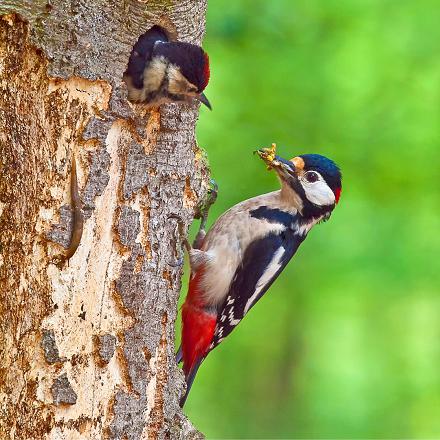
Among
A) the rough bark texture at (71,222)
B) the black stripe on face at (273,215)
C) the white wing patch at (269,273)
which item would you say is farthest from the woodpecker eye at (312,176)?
the rough bark texture at (71,222)

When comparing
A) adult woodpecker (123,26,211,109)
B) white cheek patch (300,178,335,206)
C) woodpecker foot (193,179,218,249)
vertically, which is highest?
adult woodpecker (123,26,211,109)

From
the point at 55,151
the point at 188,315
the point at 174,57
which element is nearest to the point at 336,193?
the point at 188,315

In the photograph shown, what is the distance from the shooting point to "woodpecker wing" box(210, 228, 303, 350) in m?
3.68

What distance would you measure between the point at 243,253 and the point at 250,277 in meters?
0.11

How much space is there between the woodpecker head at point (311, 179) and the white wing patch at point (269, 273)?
0.24 metres

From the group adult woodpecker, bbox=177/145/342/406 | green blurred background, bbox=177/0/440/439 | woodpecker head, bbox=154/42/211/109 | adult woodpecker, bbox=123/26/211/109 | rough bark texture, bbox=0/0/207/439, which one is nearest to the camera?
rough bark texture, bbox=0/0/207/439

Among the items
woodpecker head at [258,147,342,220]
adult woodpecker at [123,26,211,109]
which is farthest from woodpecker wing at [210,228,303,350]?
adult woodpecker at [123,26,211,109]

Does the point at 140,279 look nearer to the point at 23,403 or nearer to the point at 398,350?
the point at 23,403

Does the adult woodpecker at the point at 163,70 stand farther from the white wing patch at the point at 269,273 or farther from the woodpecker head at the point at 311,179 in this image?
the white wing patch at the point at 269,273

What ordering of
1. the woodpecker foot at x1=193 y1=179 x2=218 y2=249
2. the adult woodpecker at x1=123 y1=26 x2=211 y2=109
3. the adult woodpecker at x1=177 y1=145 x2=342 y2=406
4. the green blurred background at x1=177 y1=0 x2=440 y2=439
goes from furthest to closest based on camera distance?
the green blurred background at x1=177 y1=0 x2=440 y2=439
the adult woodpecker at x1=177 y1=145 x2=342 y2=406
the woodpecker foot at x1=193 y1=179 x2=218 y2=249
the adult woodpecker at x1=123 y1=26 x2=211 y2=109

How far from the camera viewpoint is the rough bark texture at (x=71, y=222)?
254 cm

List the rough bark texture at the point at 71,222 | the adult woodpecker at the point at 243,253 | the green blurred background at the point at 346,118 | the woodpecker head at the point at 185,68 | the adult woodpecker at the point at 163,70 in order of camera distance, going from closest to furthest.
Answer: the rough bark texture at the point at 71,222
the adult woodpecker at the point at 163,70
the woodpecker head at the point at 185,68
the adult woodpecker at the point at 243,253
the green blurred background at the point at 346,118

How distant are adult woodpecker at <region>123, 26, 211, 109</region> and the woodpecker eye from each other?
33.1 inches

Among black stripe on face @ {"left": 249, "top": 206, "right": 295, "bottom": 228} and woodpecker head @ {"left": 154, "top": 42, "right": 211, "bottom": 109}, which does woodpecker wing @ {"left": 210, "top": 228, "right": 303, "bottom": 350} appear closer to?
black stripe on face @ {"left": 249, "top": 206, "right": 295, "bottom": 228}
